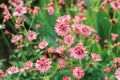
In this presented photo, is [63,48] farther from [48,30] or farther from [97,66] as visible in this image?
[48,30]

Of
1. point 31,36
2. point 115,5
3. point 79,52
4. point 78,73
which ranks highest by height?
point 115,5

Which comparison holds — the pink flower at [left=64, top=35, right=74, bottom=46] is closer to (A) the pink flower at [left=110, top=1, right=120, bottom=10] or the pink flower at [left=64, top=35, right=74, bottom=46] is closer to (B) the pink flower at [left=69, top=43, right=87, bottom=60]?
(B) the pink flower at [left=69, top=43, right=87, bottom=60]

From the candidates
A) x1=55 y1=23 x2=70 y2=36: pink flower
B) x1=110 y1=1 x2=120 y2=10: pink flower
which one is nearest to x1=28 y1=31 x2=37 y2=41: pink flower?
x1=55 y1=23 x2=70 y2=36: pink flower

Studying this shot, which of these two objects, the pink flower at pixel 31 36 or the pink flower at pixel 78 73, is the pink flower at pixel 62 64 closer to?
the pink flower at pixel 78 73

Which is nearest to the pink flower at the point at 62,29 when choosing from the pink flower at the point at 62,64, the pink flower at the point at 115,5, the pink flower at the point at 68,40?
the pink flower at the point at 68,40

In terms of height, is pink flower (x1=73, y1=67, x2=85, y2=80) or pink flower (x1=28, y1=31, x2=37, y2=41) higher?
pink flower (x1=28, y1=31, x2=37, y2=41)

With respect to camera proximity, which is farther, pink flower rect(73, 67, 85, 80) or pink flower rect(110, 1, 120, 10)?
pink flower rect(110, 1, 120, 10)

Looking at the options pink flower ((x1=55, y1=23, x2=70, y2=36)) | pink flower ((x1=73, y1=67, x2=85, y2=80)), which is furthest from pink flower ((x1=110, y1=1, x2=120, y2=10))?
pink flower ((x1=73, y1=67, x2=85, y2=80))

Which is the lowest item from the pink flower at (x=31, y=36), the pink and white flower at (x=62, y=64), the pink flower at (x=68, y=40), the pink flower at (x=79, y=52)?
the pink and white flower at (x=62, y=64)

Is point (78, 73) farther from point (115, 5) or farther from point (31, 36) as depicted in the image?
point (115, 5)

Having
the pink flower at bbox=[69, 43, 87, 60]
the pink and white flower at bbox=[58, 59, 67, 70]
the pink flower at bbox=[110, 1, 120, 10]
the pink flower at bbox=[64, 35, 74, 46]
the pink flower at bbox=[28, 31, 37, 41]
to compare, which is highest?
the pink flower at bbox=[110, 1, 120, 10]

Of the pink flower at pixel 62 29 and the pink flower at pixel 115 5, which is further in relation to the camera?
the pink flower at pixel 115 5

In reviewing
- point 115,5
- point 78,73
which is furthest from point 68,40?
point 115,5

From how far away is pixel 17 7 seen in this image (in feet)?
7.63
